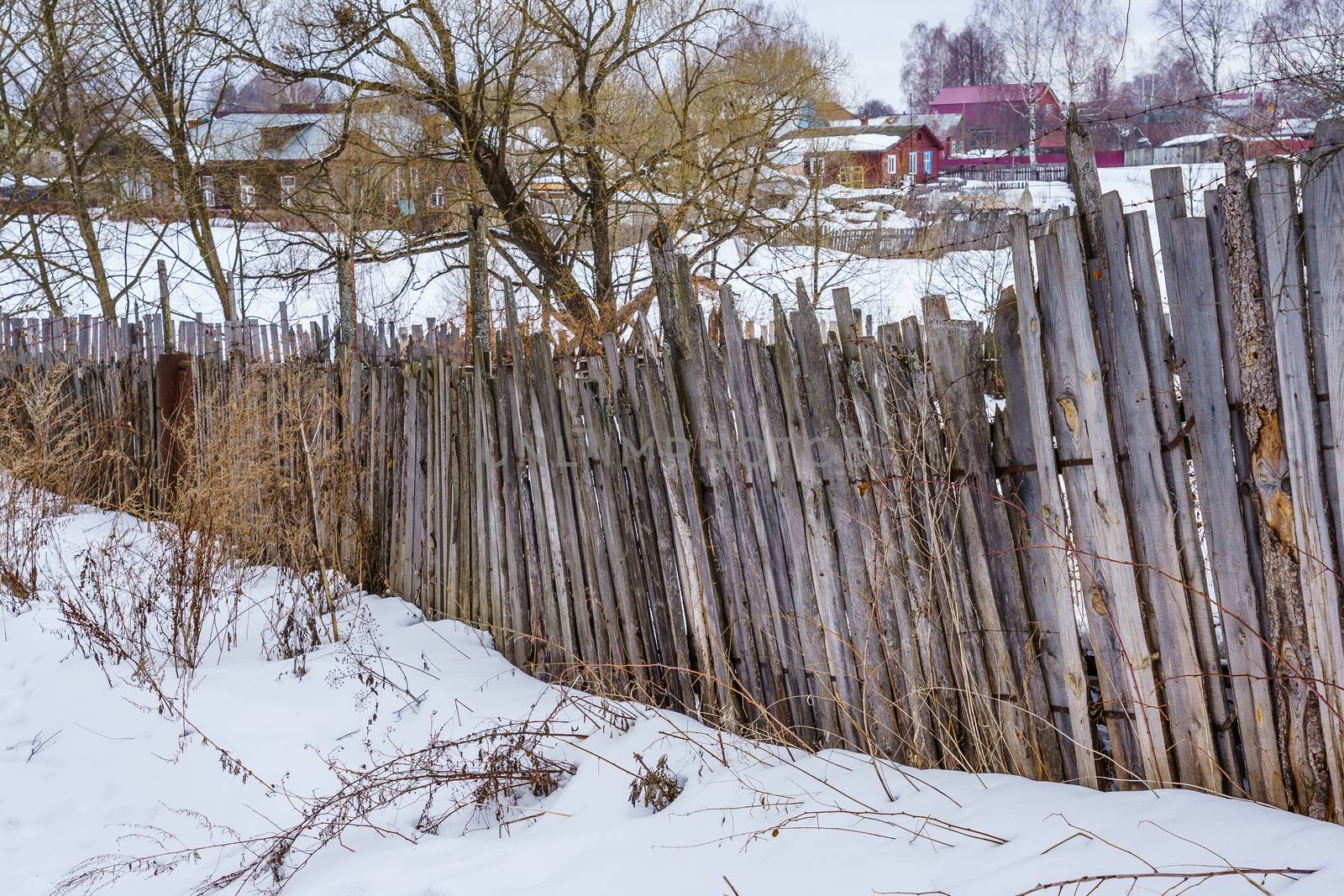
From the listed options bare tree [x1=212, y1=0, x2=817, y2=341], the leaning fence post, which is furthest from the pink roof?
the leaning fence post

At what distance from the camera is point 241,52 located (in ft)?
41.9

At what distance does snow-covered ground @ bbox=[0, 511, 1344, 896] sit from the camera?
7.49 feet

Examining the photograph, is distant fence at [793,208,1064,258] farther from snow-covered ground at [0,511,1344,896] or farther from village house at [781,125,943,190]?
snow-covered ground at [0,511,1344,896]

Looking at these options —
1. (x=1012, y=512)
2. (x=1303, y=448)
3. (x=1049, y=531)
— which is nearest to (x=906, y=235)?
(x=1012, y=512)

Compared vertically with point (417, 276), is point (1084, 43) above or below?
above

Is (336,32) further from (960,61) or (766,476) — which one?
(960,61)

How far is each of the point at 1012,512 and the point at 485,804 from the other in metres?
2.15

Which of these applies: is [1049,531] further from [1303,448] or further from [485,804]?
[485,804]

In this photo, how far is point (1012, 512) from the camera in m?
2.83

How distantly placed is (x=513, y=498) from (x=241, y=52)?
11152mm

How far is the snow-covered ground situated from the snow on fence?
0.66 ft

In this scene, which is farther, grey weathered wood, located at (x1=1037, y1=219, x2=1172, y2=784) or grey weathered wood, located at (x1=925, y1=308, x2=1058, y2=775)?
grey weathered wood, located at (x1=925, y1=308, x2=1058, y2=775)

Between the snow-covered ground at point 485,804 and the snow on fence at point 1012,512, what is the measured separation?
20 cm

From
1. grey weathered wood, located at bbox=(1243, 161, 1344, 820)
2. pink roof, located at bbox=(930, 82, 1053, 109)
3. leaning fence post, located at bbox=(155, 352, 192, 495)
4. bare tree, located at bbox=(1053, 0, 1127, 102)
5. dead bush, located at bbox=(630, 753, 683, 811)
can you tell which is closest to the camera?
grey weathered wood, located at bbox=(1243, 161, 1344, 820)
